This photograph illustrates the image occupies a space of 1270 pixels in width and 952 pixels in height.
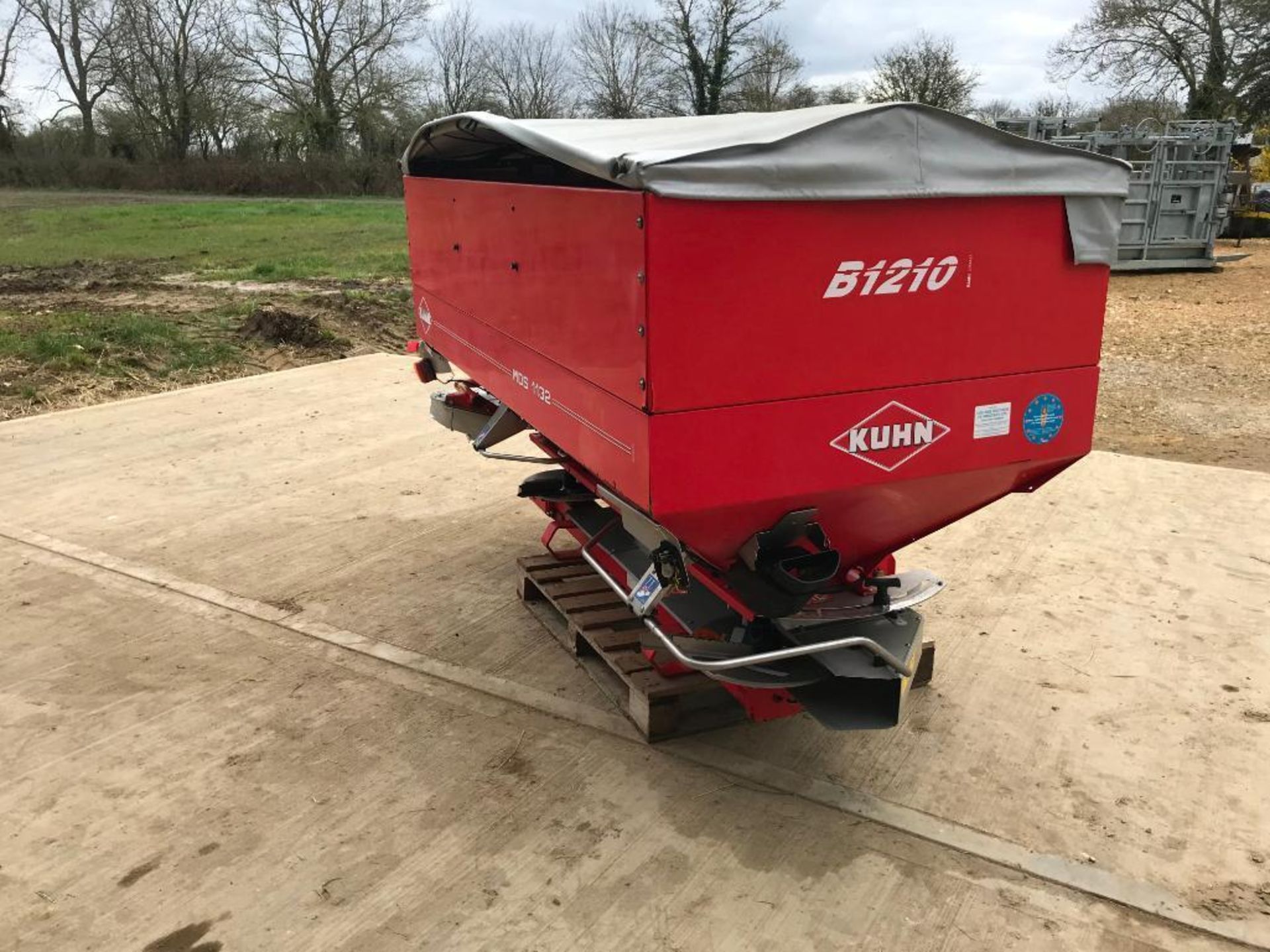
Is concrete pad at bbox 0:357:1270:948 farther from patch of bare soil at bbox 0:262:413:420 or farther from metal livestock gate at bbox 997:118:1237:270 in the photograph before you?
metal livestock gate at bbox 997:118:1237:270

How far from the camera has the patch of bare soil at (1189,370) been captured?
7.55m

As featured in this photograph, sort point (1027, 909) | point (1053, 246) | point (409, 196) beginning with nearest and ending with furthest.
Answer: point (1027, 909)
point (1053, 246)
point (409, 196)

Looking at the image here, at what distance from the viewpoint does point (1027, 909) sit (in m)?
2.71

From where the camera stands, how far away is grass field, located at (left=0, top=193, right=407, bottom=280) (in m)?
15.6

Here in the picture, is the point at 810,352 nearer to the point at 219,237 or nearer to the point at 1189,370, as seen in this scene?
the point at 1189,370

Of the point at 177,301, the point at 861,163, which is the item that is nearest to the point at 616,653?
the point at 861,163

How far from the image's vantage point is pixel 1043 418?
10.1 feet

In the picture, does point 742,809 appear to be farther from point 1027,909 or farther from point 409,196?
point 409,196

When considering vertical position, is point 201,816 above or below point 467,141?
below

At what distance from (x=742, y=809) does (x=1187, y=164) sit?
1673 cm

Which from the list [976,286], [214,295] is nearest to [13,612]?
[976,286]

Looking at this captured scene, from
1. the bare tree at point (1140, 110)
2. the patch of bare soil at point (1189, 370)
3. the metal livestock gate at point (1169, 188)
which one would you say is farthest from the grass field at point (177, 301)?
the bare tree at point (1140, 110)

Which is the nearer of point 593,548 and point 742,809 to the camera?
point 742,809

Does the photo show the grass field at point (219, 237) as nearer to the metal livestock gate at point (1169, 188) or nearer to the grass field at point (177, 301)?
the grass field at point (177, 301)
